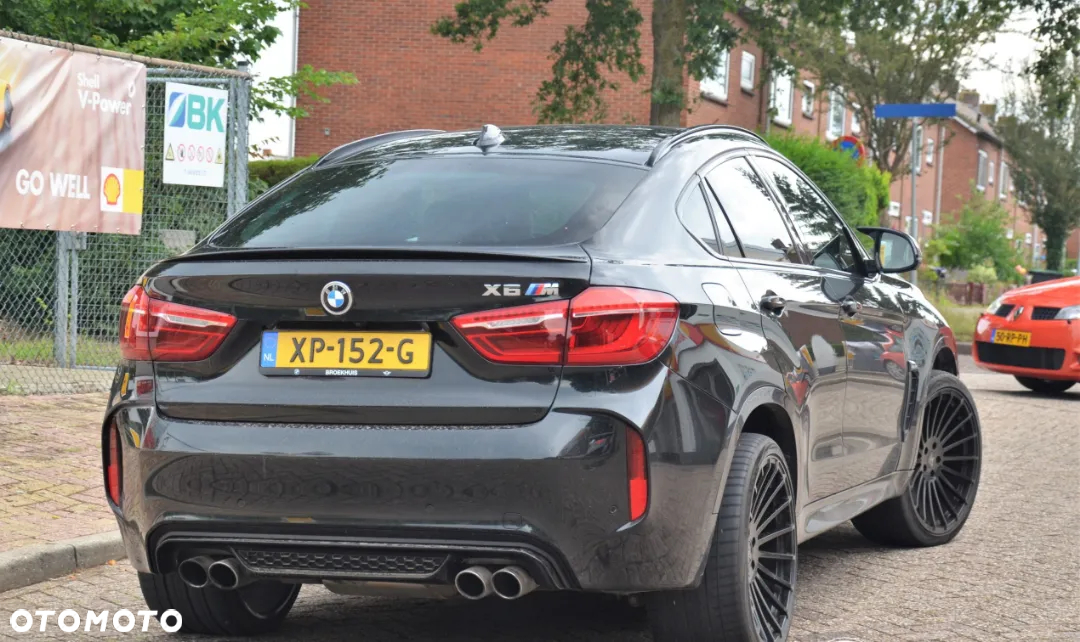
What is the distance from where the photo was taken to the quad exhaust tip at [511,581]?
3676 mm

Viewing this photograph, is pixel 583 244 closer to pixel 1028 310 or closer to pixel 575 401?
pixel 575 401

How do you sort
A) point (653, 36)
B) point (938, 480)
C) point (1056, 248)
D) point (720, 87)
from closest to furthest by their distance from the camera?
1. point (938, 480)
2. point (653, 36)
3. point (720, 87)
4. point (1056, 248)

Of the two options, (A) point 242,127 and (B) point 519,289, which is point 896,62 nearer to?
(A) point 242,127

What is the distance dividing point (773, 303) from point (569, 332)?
1125mm

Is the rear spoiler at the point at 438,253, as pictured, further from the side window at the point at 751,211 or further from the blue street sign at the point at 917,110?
the blue street sign at the point at 917,110

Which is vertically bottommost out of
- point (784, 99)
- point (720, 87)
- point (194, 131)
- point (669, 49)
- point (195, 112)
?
point (194, 131)

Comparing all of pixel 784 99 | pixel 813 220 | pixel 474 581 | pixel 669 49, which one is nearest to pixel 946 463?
pixel 813 220

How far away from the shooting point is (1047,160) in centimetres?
6019

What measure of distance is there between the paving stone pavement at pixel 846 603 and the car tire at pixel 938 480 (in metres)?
0.09

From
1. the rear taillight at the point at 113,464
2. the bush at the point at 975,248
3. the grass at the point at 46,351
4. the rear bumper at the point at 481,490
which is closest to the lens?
the rear bumper at the point at 481,490

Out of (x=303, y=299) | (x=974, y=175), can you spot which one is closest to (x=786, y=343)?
(x=303, y=299)

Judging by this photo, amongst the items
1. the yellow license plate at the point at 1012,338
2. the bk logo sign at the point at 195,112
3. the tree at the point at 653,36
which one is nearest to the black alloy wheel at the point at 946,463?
the bk logo sign at the point at 195,112

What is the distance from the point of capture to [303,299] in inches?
151

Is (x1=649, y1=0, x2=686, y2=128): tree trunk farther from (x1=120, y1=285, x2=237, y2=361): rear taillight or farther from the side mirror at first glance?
(x1=120, y1=285, x2=237, y2=361): rear taillight
